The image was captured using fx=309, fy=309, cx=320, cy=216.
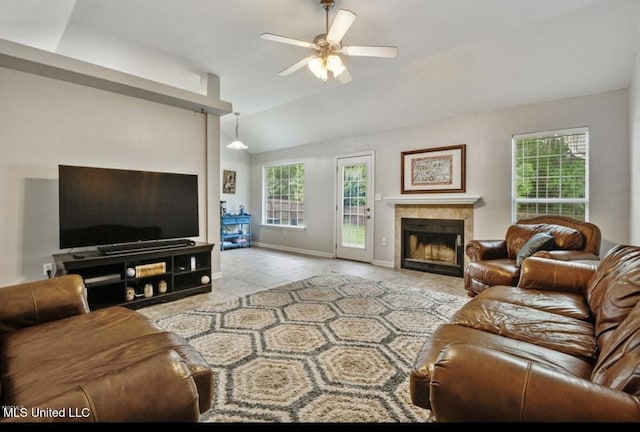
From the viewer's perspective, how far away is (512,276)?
2.95 metres

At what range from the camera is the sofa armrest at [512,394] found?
76 centimetres

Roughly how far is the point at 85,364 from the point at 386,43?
11.9ft

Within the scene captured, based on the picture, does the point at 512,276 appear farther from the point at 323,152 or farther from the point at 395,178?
the point at 323,152

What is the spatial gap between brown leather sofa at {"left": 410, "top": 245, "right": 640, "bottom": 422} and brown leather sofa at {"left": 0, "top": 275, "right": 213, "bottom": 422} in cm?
79

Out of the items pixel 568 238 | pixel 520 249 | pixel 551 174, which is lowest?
pixel 520 249

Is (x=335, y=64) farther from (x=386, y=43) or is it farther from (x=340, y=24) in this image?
(x=386, y=43)

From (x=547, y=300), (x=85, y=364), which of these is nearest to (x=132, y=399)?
(x=85, y=364)

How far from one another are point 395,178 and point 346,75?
2.56m

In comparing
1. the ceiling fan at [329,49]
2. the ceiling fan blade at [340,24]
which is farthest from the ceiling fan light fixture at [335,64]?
the ceiling fan blade at [340,24]

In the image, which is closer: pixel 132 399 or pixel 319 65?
pixel 132 399

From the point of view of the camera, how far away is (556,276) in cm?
220

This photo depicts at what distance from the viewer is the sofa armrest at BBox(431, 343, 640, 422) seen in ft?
2.48
